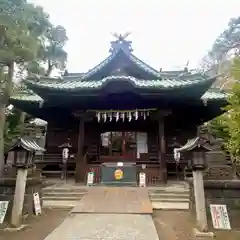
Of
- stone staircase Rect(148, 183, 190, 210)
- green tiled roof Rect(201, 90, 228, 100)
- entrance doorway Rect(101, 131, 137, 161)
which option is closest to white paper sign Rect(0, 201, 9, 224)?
stone staircase Rect(148, 183, 190, 210)

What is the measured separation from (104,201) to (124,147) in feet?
19.6

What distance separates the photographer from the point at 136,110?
13.0 meters

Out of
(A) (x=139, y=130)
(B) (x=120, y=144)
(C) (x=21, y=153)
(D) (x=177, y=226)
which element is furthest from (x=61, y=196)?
(A) (x=139, y=130)

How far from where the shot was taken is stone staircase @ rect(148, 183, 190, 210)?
8.26m

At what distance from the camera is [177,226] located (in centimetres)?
663

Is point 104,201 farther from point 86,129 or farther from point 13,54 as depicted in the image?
point 13,54

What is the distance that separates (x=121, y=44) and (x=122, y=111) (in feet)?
14.7

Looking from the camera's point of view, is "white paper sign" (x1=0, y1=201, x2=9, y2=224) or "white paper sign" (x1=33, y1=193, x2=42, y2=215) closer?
"white paper sign" (x1=0, y1=201, x2=9, y2=224)

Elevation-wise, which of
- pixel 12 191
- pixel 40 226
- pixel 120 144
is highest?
pixel 120 144

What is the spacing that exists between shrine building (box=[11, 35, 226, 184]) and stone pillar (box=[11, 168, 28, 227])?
17.6 feet

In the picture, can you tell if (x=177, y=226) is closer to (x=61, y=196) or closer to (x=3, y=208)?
(x=61, y=196)

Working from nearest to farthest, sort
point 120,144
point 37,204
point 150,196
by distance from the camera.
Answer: point 37,204 < point 150,196 < point 120,144

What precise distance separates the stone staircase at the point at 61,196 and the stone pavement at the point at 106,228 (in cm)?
198

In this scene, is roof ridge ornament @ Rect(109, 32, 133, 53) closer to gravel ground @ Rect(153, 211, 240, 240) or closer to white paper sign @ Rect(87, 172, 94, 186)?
white paper sign @ Rect(87, 172, 94, 186)
